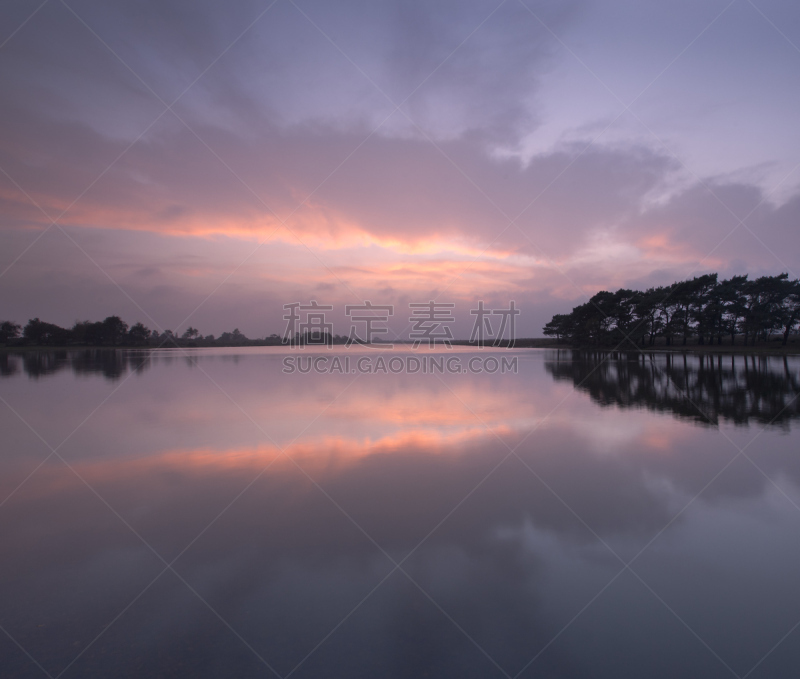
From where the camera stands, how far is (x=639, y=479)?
18.7 feet

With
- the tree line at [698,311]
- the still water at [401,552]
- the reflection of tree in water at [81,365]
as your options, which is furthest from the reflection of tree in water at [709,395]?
the tree line at [698,311]

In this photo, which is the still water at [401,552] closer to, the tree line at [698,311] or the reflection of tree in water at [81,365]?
the reflection of tree in water at [81,365]

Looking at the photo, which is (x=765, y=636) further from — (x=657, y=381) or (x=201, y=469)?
(x=657, y=381)

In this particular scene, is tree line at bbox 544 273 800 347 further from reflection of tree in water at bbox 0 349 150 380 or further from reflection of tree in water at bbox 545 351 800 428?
reflection of tree in water at bbox 0 349 150 380

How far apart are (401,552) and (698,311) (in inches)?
2417

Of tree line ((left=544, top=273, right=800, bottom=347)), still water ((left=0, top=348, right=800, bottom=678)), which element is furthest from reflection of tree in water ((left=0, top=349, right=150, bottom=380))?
tree line ((left=544, top=273, right=800, bottom=347))

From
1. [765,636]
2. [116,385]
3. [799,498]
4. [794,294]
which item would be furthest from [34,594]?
[794,294]

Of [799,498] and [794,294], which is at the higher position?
[794,294]

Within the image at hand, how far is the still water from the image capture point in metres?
2.62

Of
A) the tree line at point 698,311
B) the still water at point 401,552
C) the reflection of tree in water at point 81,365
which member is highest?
the tree line at point 698,311

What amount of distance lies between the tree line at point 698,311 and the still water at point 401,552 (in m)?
51.7

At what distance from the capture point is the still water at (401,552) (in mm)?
2621

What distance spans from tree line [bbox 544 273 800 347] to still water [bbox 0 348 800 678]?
51.7m

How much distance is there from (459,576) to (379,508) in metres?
1.51
